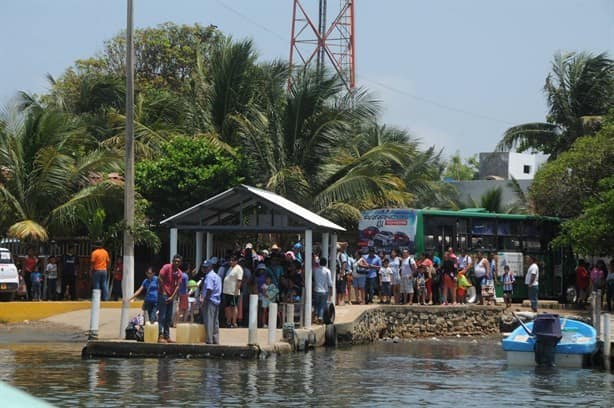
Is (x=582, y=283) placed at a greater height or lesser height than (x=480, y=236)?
lesser

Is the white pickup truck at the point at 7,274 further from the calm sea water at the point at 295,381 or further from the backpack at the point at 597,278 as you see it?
the backpack at the point at 597,278

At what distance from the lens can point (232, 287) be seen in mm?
23250

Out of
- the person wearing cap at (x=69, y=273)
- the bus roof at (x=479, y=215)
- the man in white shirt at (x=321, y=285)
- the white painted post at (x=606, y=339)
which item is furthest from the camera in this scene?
the bus roof at (x=479, y=215)

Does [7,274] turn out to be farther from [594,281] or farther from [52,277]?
[594,281]

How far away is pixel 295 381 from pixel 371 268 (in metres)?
14.3

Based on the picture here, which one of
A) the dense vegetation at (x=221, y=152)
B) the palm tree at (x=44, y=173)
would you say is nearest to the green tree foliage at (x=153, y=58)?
the dense vegetation at (x=221, y=152)

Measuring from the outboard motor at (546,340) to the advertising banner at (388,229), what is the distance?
12.0m

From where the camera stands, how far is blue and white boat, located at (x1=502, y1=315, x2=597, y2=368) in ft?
73.6

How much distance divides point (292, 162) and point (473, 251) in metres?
6.68

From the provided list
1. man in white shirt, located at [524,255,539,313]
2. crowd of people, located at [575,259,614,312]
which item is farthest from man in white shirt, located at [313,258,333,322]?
crowd of people, located at [575,259,614,312]

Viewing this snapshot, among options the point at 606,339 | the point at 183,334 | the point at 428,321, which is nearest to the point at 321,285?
the point at 183,334

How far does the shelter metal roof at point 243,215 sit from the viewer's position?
2388 cm

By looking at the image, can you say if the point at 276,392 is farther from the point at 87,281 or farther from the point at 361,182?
the point at 361,182

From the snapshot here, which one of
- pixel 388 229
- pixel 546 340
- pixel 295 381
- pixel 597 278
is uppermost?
pixel 388 229
